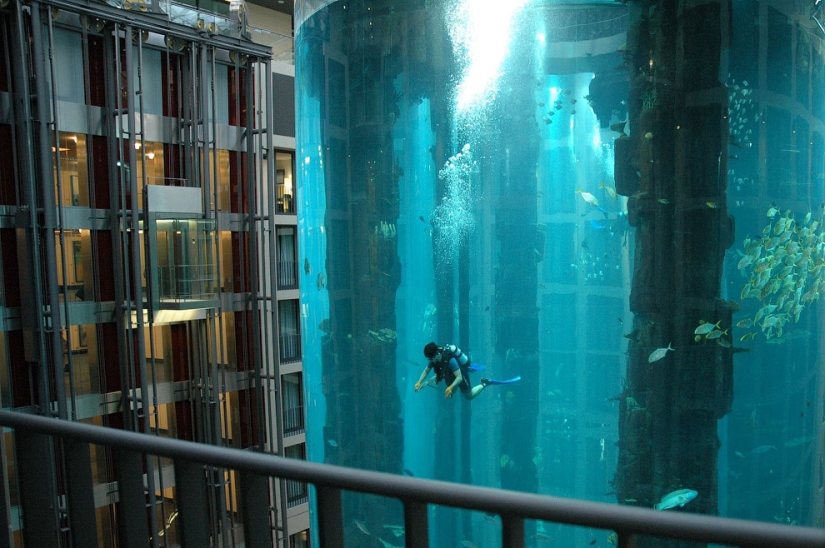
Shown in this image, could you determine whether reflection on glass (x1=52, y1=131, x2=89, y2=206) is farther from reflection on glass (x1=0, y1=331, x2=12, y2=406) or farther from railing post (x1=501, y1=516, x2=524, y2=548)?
railing post (x1=501, y1=516, x2=524, y2=548)

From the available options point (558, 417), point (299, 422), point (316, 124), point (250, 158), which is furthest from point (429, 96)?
point (299, 422)

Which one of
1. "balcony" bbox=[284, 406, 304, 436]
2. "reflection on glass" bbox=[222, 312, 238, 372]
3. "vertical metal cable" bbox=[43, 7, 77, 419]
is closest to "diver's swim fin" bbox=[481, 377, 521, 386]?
"vertical metal cable" bbox=[43, 7, 77, 419]

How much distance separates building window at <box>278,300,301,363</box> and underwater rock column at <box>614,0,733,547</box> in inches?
574

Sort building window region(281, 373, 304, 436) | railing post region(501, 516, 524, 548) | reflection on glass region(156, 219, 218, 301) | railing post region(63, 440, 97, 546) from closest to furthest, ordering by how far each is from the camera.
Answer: railing post region(501, 516, 524, 548), railing post region(63, 440, 97, 546), reflection on glass region(156, 219, 218, 301), building window region(281, 373, 304, 436)

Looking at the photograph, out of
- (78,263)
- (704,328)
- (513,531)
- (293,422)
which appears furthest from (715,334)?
(293,422)

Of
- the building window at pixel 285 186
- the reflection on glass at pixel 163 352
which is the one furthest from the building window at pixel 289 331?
the reflection on glass at pixel 163 352

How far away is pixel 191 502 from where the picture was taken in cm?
169

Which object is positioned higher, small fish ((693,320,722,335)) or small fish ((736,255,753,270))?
small fish ((736,255,753,270))

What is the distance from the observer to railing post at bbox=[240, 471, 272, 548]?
5.21 feet

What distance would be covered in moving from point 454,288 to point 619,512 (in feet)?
8.89

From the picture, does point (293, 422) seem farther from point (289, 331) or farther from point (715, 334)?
point (715, 334)

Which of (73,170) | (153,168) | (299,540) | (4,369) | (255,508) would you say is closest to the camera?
(255,508)

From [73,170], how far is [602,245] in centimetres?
999

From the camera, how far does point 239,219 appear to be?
1405 centimetres
